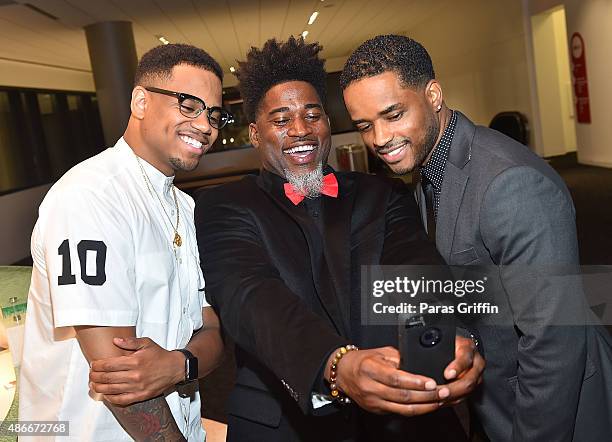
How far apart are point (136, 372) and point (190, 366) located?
18 centimetres

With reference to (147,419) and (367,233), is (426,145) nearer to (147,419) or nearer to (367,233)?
(367,233)

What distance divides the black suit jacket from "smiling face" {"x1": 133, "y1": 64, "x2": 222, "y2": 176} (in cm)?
16

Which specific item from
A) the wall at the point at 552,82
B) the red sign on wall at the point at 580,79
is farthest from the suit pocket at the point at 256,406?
the wall at the point at 552,82

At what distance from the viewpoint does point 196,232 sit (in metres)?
1.95

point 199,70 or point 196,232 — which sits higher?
point 199,70

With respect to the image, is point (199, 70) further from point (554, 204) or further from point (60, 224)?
point (554, 204)

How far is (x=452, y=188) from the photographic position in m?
1.71

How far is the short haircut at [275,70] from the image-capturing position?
2049mm

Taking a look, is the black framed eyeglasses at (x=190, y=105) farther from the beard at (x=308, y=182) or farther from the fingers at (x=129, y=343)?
the fingers at (x=129, y=343)

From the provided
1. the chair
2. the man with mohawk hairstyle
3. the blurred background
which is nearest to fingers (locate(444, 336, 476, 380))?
the man with mohawk hairstyle

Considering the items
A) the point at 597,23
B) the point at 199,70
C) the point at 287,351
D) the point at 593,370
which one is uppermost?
the point at 597,23

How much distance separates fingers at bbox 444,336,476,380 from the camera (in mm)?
1262

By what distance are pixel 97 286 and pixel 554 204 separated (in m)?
1.08

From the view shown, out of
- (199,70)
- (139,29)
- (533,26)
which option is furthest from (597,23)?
(199,70)
